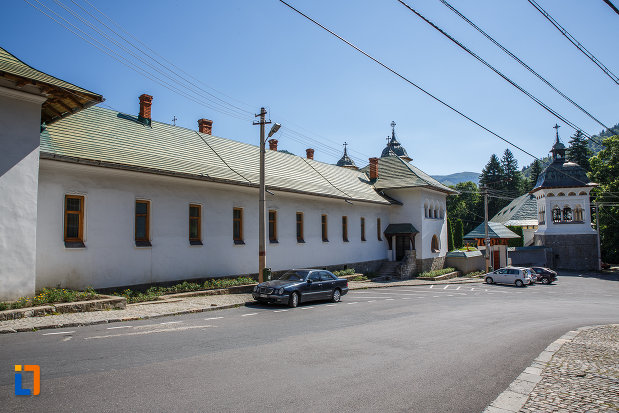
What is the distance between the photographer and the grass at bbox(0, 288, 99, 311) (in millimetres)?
11652

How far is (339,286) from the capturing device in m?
18.1

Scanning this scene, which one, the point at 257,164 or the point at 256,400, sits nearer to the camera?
the point at 256,400

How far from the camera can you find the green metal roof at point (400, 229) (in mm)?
35569

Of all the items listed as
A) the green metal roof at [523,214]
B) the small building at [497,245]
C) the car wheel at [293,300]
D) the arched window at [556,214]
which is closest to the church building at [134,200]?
the car wheel at [293,300]

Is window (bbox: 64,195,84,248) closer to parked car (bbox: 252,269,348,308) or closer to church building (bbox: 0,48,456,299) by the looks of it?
church building (bbox: 0,48,456,299)

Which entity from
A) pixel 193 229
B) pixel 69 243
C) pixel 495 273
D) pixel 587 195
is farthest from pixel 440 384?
pixel 587 195

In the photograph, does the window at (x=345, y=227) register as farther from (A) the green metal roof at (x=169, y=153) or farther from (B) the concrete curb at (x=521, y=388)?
(B) the concrete curb at (x=521, y=388)

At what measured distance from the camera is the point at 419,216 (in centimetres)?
3597

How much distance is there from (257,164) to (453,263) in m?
23.7

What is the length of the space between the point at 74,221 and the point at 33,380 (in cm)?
1070

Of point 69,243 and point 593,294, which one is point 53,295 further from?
point 593,294

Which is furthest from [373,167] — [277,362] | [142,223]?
[277,362]

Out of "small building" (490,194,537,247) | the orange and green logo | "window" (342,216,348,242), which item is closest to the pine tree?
"small building" (490,194,537,247)

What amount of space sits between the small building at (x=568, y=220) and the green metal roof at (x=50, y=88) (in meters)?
45.1
